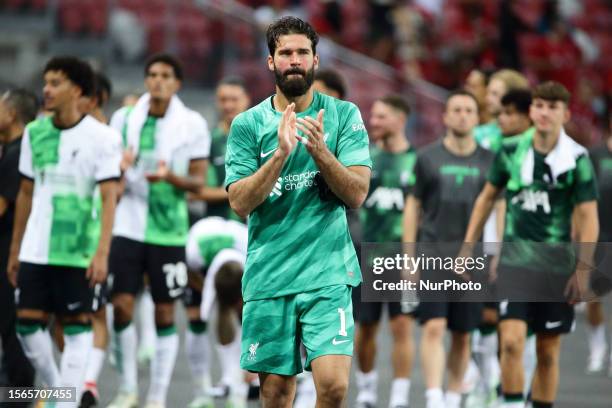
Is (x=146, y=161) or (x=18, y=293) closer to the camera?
(x=18, y=293)

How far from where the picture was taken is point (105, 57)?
18.6 meters

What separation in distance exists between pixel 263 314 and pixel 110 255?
3894mm

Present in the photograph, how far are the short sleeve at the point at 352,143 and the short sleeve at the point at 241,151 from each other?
443mm

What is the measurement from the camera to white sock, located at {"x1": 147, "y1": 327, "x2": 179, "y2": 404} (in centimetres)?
1023

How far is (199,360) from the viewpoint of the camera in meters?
11.0

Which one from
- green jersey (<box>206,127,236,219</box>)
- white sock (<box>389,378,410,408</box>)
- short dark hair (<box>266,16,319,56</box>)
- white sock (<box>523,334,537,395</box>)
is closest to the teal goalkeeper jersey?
short dark hair (<box>266,16,319,56</box>)

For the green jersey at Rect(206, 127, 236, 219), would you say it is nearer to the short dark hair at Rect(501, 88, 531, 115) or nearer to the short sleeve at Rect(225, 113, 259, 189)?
the short dark hair at Rect(501, 88, 531, 115)

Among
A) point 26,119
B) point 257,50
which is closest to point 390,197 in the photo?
point 26,119

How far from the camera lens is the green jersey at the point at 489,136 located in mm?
11461

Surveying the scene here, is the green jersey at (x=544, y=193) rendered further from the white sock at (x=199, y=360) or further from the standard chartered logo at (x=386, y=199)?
the white sock at (x=199, y=360)

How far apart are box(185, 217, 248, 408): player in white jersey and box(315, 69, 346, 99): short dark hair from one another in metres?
1.37

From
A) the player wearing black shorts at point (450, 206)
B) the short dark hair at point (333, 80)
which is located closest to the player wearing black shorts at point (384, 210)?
the player wearing black shorts at point (450, 206)

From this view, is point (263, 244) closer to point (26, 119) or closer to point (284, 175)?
point (284, 175)

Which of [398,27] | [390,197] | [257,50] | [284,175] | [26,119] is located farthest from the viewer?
[398,27]
